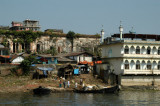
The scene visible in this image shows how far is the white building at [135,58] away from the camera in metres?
43.8

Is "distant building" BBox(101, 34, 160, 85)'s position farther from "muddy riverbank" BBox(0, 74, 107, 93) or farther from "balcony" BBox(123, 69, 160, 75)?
"muddy riverbank" BBox(0, 74, 107, 93)

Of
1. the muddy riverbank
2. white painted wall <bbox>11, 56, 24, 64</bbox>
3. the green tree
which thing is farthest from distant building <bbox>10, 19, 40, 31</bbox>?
the muddy riverbank

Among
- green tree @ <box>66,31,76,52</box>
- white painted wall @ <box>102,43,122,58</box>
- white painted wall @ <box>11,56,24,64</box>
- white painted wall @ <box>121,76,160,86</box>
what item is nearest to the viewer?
white painted wall @ <box>121,76,160,86</box>

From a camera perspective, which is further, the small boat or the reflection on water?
the small boat

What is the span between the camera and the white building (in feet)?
144

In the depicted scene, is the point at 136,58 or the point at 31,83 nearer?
the point at 31,83

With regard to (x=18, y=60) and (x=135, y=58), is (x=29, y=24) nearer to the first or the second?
(x=18, y=60)

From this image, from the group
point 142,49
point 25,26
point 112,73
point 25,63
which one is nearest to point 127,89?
point 112,73

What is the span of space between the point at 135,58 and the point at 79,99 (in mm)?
13565

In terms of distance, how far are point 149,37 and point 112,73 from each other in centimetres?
775

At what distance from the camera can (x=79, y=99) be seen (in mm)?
34281

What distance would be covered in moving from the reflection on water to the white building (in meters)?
5.17

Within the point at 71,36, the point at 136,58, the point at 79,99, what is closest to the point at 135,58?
the point at 136,58

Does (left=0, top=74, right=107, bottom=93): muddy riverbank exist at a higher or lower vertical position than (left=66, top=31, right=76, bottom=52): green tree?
lower
